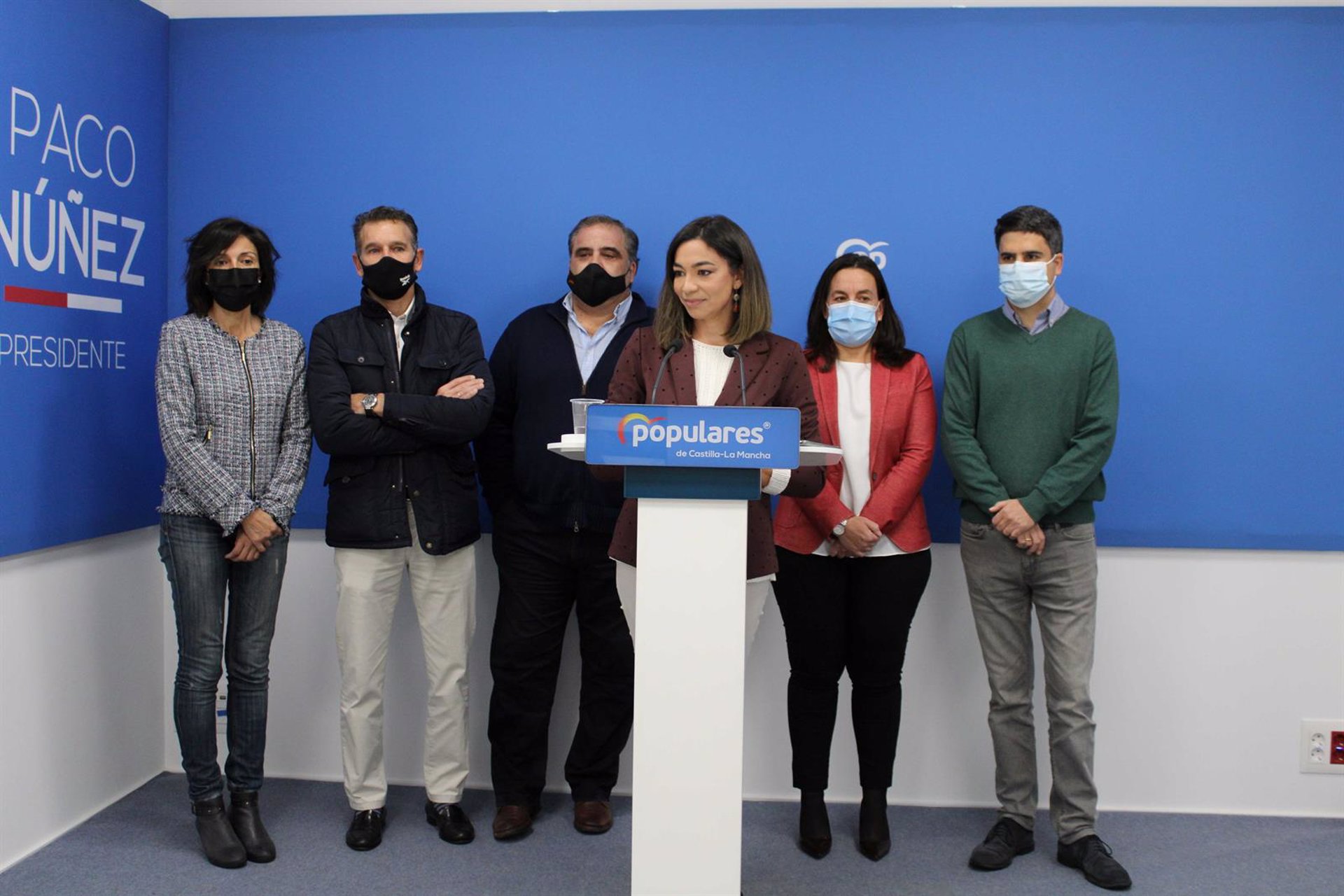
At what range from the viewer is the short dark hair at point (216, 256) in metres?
2.93

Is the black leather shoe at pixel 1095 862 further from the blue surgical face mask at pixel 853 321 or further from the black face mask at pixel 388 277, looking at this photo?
the black face mask at pixel 388 277

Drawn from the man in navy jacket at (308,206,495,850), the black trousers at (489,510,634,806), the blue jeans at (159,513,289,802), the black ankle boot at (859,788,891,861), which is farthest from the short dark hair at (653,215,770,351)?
the black ankle boot at (859,788,891,861)

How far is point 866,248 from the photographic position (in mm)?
3467

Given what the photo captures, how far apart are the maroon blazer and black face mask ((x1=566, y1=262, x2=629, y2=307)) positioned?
1.99 ft

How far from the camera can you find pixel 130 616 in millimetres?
3471

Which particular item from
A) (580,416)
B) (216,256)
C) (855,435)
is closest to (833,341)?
(855,435)

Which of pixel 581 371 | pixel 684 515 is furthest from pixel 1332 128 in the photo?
pixel 684 515

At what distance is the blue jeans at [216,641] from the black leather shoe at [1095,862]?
7.71 feet

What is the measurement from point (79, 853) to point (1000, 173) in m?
3.45

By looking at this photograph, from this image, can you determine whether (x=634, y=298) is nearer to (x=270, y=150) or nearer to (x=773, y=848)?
(x=270, y=150)

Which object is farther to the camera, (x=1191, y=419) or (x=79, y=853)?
(x=1191, y=419)

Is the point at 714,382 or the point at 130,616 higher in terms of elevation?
the point at 714,382

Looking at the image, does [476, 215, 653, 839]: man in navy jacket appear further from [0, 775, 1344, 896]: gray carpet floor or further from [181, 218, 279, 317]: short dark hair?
[181, 218, 279, 317]: short dark hair

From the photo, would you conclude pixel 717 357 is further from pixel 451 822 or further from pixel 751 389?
pixel 451 822
